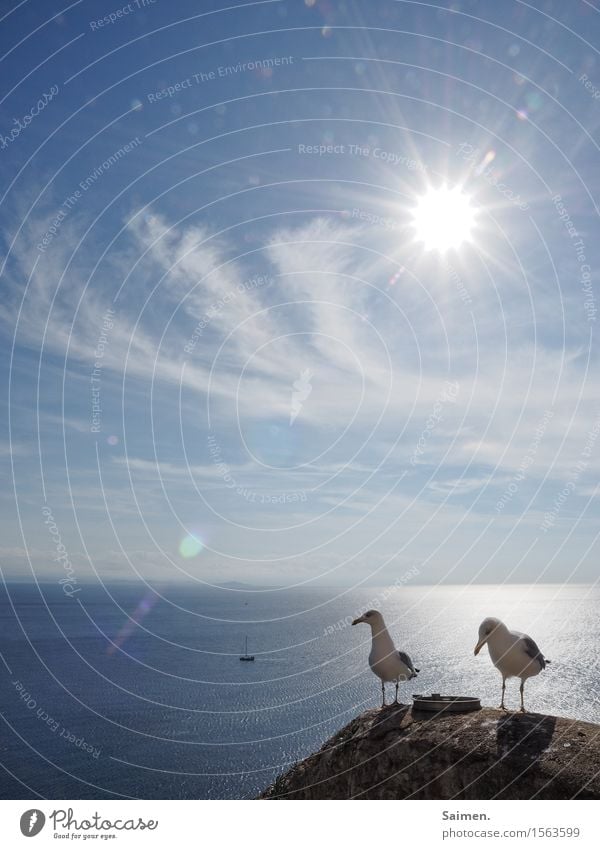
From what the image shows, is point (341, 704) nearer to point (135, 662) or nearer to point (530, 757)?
point (135, 662)

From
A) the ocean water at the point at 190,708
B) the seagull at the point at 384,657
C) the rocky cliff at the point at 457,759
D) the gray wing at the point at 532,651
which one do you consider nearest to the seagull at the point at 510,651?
the gray wing at the point at 532,651

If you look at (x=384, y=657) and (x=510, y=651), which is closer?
(x=510, y=651)

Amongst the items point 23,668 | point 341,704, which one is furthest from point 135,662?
point 341,704

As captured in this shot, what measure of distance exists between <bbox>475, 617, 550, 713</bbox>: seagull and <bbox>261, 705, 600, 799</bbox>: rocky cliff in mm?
986

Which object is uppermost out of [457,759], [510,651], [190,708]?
[190,708]

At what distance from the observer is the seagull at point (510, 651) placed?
14.6 m

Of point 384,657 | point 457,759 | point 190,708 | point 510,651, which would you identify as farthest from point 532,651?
point 190,708

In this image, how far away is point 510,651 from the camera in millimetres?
14695

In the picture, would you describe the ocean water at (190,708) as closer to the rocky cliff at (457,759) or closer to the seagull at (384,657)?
the rocky cliff at (457,759)

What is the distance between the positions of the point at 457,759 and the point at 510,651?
9.29ft

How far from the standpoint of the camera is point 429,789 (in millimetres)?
13203

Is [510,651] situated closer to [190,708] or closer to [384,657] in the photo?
[384,657]

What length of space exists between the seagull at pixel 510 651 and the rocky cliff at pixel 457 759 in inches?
38.8
